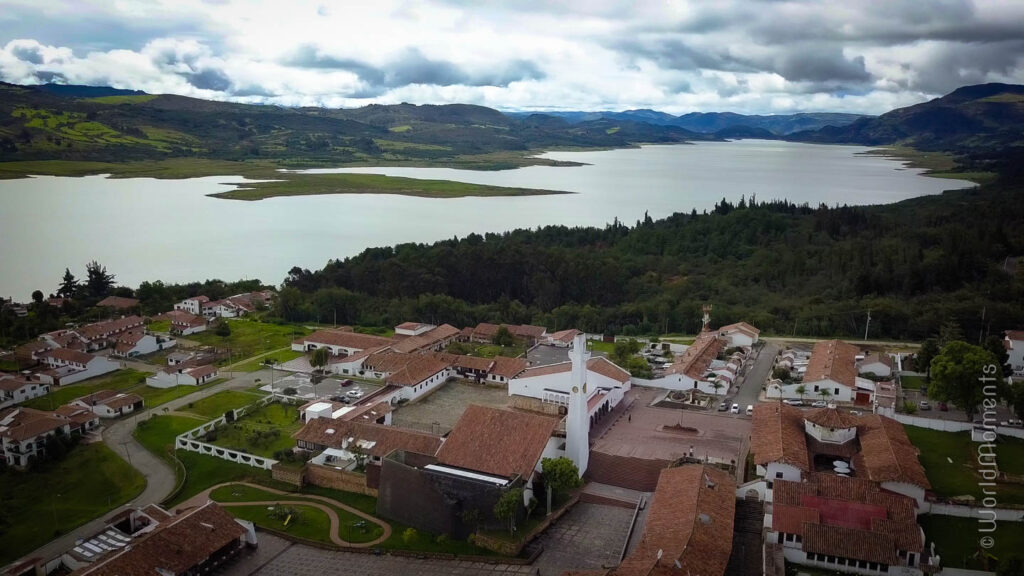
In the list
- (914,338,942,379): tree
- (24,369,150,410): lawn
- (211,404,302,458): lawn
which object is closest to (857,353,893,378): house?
(914,338,942,379): tree

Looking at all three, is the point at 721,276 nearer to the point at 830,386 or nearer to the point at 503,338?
the point at 503,338

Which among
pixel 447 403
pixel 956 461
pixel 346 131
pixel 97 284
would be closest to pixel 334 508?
pixel 447 403

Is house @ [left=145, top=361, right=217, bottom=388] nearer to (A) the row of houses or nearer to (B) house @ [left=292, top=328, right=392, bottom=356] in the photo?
(B) house @ [left=292, top=328, right=392, bottom=356]

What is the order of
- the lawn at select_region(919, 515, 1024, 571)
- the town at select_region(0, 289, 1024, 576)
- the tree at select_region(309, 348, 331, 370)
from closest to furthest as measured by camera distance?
the lawn at select_region(919, 515, 1024, 571) < the town at select_region(0, 289, 1024, 576) < the tree at select_region(309, 348, 331, 370)

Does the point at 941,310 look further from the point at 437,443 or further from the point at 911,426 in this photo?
the point at 437,443

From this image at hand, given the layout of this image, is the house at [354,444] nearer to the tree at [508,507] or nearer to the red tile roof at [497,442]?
the red tile roof at [497,442]

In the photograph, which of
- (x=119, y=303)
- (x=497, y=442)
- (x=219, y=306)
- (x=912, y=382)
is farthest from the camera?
(x=119, y=303)
